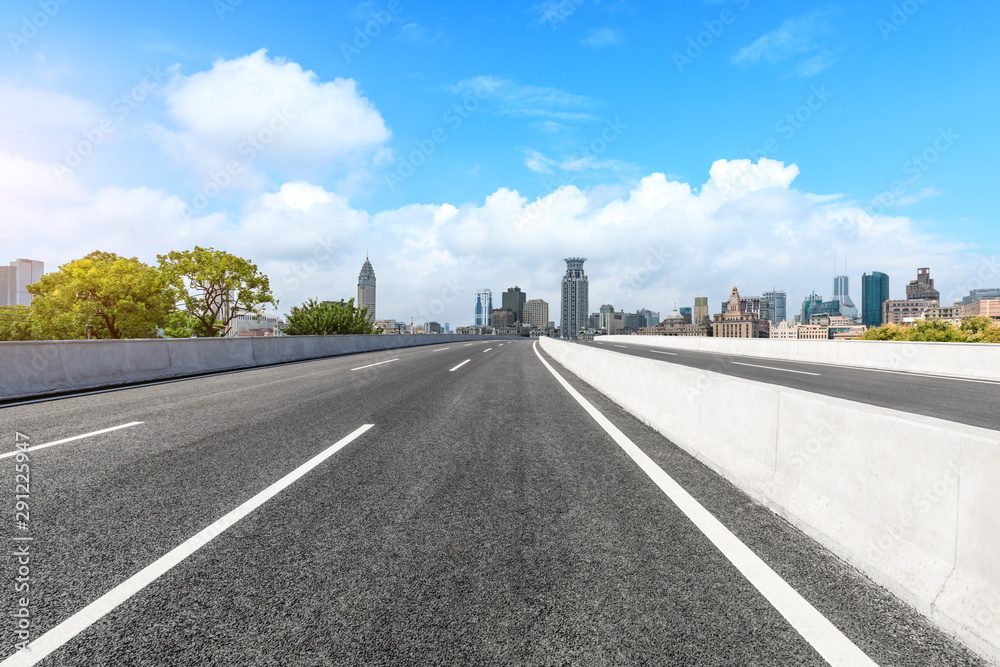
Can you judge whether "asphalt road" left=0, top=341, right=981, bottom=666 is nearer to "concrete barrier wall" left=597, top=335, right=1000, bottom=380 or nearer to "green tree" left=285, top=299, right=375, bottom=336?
"concrete barrier wall" left=597, top=335, right=1000, bottom=380

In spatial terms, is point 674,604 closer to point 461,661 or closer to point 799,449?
point 461,661

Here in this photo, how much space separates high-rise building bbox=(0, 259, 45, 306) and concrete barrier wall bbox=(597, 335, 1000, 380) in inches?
2697

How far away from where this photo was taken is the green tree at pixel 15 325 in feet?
171

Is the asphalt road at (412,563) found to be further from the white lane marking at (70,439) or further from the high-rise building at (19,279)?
the high-rise building at (19,279)

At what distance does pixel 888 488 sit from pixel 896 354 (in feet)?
57.6

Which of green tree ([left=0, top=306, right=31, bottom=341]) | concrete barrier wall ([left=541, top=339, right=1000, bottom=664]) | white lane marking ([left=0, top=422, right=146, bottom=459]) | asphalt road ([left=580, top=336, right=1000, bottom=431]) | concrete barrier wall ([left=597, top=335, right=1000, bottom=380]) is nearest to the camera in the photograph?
concrete barrier wall ([left=541, top=339, right=1000, bottom=664])

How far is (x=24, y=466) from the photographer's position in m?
4.74

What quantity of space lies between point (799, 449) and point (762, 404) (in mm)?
647

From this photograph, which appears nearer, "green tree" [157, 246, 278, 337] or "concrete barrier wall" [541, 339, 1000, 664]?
"concrete barrier wall" [541, 339, 1000, 664]

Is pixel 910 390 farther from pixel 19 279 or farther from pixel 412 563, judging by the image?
pixel 19 279

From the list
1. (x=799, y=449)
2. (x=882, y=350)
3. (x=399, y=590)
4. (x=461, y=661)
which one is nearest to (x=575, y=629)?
(x=461, y=661)

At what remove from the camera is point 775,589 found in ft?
8.49

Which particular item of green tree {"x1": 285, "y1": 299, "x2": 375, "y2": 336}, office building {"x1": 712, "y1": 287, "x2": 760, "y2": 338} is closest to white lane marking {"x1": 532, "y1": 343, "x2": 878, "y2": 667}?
green tree {"x1": 285, "y1": 299, "x2": 375, "y2": 336}

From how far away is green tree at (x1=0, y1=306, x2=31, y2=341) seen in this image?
52125 mm
